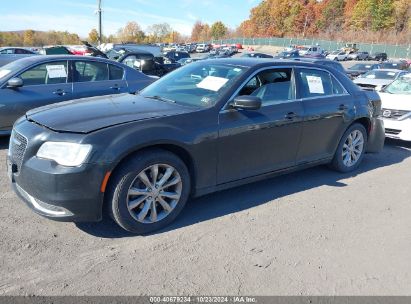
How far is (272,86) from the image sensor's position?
14.5ft

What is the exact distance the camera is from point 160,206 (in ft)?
11.9

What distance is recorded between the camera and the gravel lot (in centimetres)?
281

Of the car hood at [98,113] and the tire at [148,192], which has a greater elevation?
the car hood at [98,113]

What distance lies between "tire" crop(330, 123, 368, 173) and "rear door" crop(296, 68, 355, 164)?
161mm

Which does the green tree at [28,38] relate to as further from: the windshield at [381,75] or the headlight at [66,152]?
the headlight at [66,152]

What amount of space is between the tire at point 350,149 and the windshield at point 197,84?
2030 millimetres

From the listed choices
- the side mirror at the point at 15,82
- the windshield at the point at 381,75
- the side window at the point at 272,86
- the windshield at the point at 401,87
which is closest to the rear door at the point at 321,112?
the side window at the point at 272,86

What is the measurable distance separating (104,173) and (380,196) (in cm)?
345

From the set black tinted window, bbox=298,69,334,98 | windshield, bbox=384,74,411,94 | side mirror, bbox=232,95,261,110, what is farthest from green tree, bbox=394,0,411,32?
side mirror, bbox=232,95,261,110

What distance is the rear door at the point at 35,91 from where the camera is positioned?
595 cm

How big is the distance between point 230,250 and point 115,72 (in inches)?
194

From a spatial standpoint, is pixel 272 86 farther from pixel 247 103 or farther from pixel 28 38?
pixel 28 38

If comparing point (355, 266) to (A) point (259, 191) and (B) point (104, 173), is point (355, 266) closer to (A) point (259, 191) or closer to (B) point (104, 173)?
(A) point (259, 191)

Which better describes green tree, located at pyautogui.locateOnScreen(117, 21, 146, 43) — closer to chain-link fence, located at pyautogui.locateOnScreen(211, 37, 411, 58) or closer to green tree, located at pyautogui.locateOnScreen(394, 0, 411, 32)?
chain-link fence, located at pyautogui.locateOnScreen(211, 37, 411, 58)
